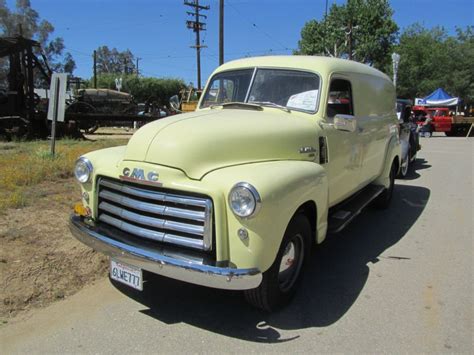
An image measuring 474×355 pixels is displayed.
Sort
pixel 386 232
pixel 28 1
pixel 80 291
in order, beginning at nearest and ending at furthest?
pixel 80 291
pixel 386 232
pixel 28 1

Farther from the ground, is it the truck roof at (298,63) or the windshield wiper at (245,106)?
the truck roof at (298,63)

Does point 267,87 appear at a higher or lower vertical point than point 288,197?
higher

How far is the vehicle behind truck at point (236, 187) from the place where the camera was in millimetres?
3121

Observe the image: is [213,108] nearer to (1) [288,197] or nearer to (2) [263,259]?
(1) [288,197]

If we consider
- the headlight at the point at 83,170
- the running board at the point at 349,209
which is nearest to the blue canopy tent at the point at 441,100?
the running board at the point at 349,209

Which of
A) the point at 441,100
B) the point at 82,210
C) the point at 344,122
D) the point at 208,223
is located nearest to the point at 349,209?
the point at 344,122

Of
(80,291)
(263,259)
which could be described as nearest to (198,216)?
(263,259)

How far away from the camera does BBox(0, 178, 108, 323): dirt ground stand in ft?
12.6

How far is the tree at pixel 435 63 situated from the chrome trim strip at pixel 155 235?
1646 inches

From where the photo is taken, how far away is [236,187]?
3096 mm

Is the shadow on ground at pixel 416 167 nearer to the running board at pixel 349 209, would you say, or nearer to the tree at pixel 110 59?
the running board at pixel 349 209

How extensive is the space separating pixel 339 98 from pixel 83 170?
2.97 metres

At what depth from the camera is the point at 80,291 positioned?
4.06 metres

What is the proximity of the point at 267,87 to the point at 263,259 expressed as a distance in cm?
227
